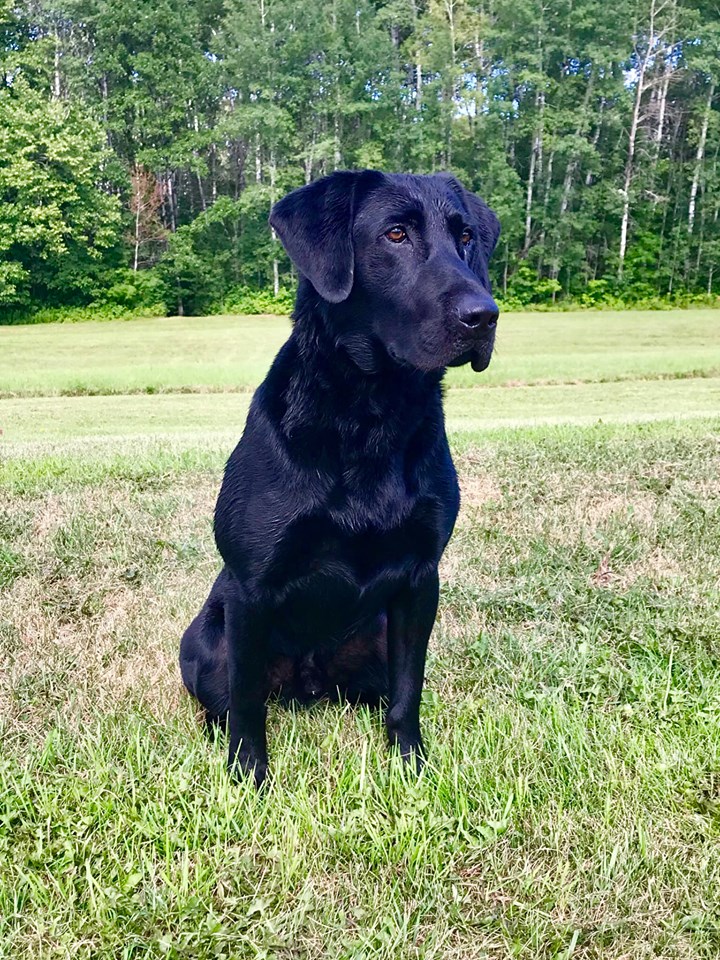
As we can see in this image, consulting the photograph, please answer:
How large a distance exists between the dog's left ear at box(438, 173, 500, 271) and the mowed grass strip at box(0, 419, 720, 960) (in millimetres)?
1361

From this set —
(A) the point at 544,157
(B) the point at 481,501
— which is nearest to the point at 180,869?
(B) the point at 481,501

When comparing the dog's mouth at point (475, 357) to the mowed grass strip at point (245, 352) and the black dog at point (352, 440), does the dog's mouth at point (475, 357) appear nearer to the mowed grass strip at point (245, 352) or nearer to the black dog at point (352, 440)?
the black dog at point (352, 440)

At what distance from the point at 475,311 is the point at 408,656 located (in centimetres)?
90

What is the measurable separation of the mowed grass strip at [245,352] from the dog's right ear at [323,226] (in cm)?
964

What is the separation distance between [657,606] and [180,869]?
2.16 meters

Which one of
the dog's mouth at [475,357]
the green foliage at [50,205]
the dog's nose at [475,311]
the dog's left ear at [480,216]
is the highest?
the green foliage at [50,205]

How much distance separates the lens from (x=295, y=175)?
73.7ft

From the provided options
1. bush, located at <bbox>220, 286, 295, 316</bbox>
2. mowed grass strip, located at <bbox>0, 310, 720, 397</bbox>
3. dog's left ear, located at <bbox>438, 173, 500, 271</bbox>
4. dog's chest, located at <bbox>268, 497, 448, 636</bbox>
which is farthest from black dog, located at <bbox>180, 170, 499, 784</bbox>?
bush, located at <bbox>220, 286, 295, 316</bbox>

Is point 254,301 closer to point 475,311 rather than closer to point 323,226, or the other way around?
point 323,226

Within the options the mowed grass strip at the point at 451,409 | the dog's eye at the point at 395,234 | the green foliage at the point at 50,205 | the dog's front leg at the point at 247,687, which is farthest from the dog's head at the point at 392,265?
the green foliage at the point at 50,205

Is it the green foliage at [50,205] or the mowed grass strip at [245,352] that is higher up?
the green foliage at [50,205]

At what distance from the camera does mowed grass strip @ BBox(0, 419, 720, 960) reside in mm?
1634

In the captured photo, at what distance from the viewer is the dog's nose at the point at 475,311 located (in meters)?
1.80

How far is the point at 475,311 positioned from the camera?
179 centimetres
